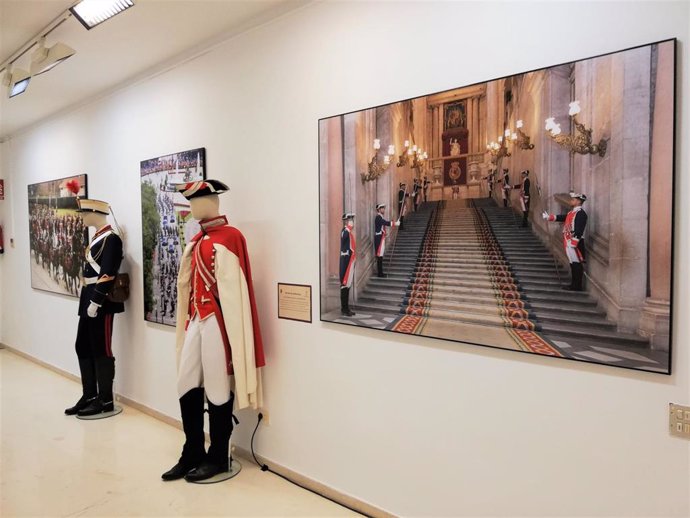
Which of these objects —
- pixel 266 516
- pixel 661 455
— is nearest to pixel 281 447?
pixel 266 516

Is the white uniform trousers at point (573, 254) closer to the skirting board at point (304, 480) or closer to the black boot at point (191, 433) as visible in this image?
the skirting board at point (304, 480)

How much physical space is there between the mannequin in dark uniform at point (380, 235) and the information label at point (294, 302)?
52 centimetres

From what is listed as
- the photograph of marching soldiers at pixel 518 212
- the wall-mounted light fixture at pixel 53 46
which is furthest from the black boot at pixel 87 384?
the photograph of marching soldiers at pixel 518 212

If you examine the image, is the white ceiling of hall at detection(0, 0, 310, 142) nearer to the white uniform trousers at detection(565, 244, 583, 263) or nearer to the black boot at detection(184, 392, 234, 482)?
the white uniform trousers at detection(565, 244, 583, 263)

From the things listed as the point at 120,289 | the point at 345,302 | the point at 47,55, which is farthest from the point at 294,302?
the point at 47,55

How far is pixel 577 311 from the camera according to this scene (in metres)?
1.56

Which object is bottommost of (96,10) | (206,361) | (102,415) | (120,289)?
(102,415)

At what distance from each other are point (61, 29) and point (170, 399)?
2.72 m

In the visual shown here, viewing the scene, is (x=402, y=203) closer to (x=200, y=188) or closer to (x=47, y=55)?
(x=200, y=188)

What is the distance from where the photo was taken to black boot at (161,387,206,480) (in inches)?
103

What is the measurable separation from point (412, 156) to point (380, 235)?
1.34 ft

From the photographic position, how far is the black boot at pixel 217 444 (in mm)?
2537

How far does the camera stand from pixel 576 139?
1.54 meters

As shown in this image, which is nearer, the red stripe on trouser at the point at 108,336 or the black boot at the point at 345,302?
the black boot at the point at 345,302
